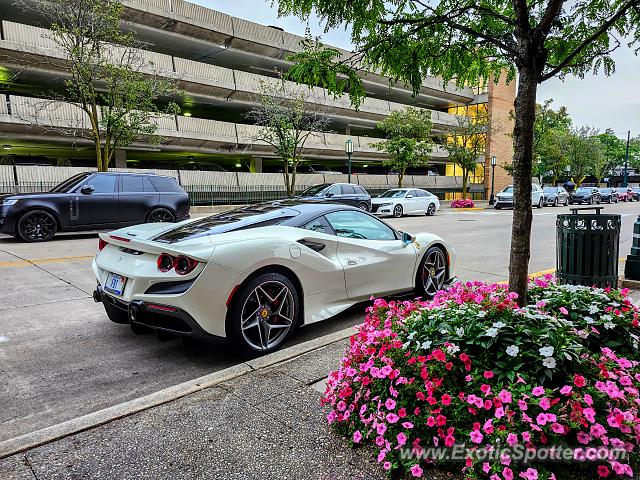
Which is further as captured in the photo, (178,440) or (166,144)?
(166,144)

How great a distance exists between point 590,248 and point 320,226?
3166 millimetres

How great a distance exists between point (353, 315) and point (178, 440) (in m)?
3.18

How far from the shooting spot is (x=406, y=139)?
30234mm

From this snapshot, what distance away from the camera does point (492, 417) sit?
2.30m

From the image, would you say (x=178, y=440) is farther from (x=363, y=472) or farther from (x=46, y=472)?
(x=363, y=472)

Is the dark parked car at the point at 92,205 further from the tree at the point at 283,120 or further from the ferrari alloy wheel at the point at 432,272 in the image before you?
the tree at the point at 283,120

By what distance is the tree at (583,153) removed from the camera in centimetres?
5112

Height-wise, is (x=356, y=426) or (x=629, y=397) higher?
(x=629, y=397)

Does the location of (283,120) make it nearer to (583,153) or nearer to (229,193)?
(229,193)

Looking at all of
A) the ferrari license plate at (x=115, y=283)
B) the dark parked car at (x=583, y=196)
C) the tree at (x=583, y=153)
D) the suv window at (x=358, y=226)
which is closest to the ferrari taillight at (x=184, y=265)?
the ferrari license plate at (x=115, y=283)

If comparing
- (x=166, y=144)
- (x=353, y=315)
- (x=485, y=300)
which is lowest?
(x=353, y=315)

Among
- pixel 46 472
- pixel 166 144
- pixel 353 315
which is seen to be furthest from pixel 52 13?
pixel 46 472

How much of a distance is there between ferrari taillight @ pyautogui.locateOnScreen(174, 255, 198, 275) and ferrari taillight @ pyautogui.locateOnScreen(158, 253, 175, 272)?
2.4 inches

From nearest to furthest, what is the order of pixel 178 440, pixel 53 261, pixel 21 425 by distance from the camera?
1. pixel 178 440
2. pixel 21 425
3. pixel 53 261
